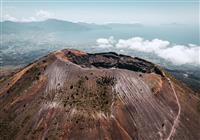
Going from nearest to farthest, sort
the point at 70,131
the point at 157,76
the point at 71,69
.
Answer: the point at 70,131, the point at 71,69, the point at 157,76

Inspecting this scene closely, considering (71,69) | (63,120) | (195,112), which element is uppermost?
(71,69)

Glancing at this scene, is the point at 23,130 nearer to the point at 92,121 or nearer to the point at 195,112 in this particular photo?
the point at 92,121

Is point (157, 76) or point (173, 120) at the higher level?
point (157, 76)

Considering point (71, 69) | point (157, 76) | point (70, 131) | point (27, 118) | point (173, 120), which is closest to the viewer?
point (70, 131)

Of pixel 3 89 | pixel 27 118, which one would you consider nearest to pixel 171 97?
pixel 27 118

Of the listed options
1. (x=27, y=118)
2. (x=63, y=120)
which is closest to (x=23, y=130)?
(x=27, y=118)

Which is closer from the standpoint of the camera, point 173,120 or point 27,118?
point 27,118

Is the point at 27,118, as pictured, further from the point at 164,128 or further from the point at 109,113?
the point at 164,128
